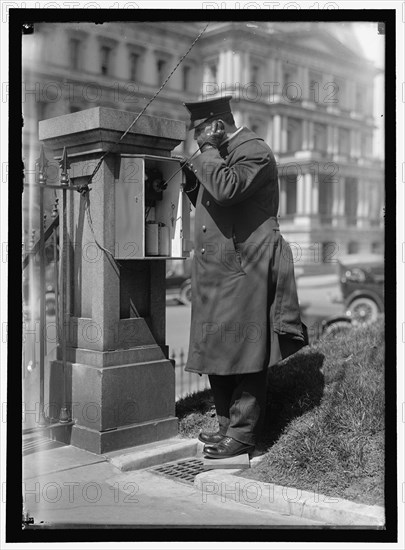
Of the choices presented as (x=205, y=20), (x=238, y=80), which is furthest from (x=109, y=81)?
(x=205, y=20)

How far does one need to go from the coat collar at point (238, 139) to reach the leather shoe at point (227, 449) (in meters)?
1.95

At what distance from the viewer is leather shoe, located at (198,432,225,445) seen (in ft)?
15.9

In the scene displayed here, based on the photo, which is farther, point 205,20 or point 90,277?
point 90,277

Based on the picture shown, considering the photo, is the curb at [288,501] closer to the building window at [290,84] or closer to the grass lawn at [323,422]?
the grass lawn at [323,422]

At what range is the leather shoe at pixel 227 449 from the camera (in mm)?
4684

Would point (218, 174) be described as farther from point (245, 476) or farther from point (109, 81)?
point (245, 476)

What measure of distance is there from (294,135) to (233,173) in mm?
2794

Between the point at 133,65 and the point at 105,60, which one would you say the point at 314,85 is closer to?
the point at 133,65

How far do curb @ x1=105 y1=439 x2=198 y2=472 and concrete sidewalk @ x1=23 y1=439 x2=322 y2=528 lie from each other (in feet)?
0.05

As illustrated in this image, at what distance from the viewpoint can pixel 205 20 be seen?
13.5ft

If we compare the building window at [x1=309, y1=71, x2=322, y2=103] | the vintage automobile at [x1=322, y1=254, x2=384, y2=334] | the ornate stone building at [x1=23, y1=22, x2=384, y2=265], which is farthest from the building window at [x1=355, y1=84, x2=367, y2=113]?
the vintage automobile at [x1=322, y1=254, x2=384, y2=334]

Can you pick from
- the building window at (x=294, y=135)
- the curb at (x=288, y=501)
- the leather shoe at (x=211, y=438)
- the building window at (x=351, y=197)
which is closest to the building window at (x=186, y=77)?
the building window at (x=294, y=135)

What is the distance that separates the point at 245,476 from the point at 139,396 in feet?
3.44

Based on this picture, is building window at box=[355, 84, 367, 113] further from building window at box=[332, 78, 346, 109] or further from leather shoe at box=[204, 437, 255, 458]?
leather shoe at box=[204, 437, 255, 458]
